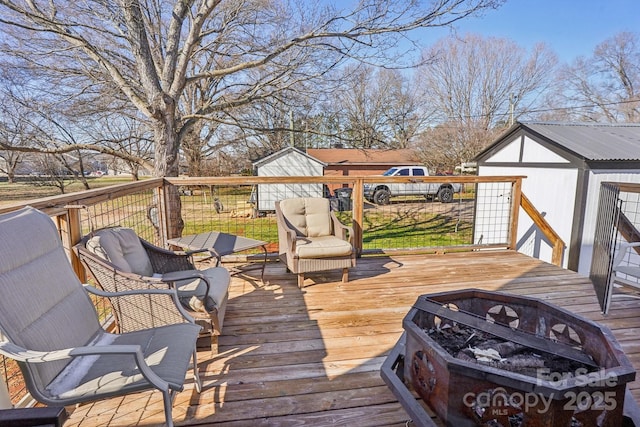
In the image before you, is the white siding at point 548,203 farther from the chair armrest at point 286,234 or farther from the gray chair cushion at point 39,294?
the gray chair cushion at point 39,294

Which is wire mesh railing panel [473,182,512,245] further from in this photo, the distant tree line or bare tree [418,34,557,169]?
bare tree [418,34,557,169]

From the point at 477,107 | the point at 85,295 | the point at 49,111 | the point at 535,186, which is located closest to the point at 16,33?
the point at 49,111

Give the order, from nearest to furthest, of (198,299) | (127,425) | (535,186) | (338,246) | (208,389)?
(127,425)
(208,389)
(198,299)
(338,246)
(535,186)

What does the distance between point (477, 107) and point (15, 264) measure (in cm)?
2011

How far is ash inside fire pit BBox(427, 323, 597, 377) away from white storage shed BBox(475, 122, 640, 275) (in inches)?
207

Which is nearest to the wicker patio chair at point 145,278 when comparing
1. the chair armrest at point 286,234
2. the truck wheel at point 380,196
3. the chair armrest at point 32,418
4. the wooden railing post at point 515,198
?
the chair armrest at point 286,234

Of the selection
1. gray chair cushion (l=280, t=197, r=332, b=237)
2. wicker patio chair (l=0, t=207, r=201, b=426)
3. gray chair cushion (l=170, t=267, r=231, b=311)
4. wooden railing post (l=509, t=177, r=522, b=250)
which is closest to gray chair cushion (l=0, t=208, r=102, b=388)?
wicker patio chair (l=0, t=207, r=201, b=426)

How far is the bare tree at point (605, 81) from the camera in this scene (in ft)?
61.7

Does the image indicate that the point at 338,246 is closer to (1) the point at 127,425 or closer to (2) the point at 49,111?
(1) the point at 127,425

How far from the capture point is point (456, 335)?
1836mm

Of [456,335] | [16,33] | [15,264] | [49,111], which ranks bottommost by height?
[456,335]

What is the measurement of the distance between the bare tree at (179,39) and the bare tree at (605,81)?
1833 centimetres

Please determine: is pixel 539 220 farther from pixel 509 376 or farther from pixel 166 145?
pixel 166 145

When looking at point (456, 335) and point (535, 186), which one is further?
point (535, 186)
